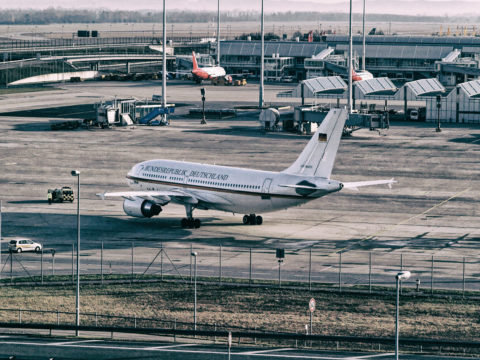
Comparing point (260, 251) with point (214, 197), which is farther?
point (214, 197)

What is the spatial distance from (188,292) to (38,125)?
344 ft

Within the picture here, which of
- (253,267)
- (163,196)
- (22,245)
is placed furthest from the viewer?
(163,196)

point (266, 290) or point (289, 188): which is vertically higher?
point (289, 188)

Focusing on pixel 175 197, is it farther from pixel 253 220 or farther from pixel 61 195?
pixel 61 195

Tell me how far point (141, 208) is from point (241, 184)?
1063 cm

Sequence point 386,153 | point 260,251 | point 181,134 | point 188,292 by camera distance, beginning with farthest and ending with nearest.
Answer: point 181,134
point 386,153
point 260,251
point 188,292

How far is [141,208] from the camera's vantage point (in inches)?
3706

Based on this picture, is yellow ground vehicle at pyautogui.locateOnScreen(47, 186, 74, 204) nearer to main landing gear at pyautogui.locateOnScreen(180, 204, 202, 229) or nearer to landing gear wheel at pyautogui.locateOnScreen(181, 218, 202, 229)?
landing gear wheel at pyautogui.locateOnScreen(181, 218, 202, 229)

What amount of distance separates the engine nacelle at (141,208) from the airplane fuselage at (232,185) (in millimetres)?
3030

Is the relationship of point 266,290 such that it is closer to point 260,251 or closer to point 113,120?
point 260,251

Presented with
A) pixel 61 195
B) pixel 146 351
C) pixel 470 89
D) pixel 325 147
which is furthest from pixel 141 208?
pixel 470 89

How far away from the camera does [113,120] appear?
6767 inches

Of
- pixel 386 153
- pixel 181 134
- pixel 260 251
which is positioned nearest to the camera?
pixel 260 251

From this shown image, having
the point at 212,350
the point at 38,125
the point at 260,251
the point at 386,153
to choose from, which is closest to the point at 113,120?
the point at 38,125
